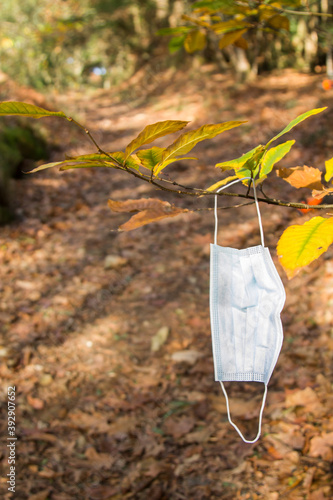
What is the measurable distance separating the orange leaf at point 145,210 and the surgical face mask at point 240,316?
27cm

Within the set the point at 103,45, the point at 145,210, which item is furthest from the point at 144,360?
the point at 103,45

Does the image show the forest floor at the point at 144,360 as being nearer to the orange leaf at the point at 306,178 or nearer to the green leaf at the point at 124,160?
the orange leaf at the point at 306,178

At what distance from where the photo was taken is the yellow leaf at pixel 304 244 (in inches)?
29.8

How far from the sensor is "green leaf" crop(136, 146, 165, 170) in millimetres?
764

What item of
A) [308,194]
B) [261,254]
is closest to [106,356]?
[261,254]

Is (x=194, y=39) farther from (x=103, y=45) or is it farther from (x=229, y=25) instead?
(x=103, y=45)

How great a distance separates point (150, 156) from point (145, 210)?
13cm

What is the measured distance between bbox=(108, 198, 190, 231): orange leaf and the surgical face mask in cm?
27

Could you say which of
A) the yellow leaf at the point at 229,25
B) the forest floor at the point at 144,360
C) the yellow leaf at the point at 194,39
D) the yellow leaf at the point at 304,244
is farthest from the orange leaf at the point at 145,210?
the forest floor at the point at 144,360

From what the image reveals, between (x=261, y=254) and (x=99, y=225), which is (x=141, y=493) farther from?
(x=99, y=225)

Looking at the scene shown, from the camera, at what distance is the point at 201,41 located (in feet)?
4.74

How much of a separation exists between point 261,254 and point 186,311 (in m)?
1.55

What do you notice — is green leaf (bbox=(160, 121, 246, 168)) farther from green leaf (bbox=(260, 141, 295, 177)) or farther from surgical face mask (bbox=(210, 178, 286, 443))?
surgical face mask (bbox=(210, 178, 286, 443))

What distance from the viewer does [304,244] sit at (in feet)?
2.53
